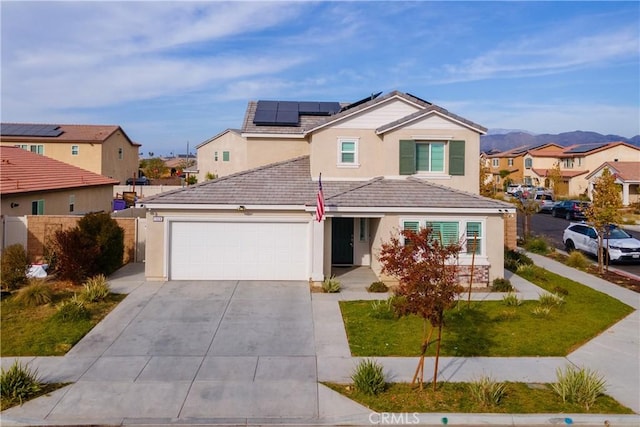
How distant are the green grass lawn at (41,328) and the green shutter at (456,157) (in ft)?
41.4

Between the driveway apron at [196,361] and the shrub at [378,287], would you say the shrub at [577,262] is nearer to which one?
the shrub at [378,287]

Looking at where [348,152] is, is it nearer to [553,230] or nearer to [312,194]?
Answer: [312,194]

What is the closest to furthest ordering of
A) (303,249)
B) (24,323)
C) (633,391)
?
(633,391)
(24,323)
(303,249)

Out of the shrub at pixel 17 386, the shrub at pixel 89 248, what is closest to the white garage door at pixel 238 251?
the shrub at pixel 89 248

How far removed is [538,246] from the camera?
26.0 meters

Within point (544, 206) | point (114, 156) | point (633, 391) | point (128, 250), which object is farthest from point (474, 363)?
point (114, 156)

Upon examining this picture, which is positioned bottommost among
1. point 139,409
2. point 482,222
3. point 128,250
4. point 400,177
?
point 139,409

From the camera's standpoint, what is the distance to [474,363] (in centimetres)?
1079

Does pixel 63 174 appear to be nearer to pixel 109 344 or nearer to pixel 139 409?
pixel 109 344

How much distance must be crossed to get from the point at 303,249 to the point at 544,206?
34.0 metres

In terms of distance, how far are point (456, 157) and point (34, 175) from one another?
18.7m

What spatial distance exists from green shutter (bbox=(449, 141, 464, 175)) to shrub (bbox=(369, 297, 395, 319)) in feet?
23.5

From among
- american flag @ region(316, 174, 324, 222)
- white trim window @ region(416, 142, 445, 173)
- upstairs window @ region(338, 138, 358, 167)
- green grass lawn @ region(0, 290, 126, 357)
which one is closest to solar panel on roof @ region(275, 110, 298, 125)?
upstairs window @ region(338, 138, 358, 167)

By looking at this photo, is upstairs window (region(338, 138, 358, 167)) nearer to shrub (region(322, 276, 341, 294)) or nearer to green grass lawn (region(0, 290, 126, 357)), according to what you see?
shrub (region(322, 276, 341, 294))
